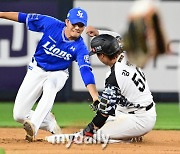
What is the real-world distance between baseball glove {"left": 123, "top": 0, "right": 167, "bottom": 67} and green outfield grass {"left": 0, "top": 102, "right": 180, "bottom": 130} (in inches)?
272

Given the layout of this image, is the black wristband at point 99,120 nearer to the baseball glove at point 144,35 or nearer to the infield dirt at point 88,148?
the infield dirt at point 88,148

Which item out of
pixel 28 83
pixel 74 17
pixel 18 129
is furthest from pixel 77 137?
pixel 18 129

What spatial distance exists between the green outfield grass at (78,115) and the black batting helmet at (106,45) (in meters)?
3.11

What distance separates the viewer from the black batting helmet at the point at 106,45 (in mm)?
4929

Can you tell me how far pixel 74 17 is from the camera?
555 cm

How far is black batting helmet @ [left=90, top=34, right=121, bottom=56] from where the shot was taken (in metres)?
4.93

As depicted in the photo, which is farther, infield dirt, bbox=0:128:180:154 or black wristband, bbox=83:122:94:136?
black wristband, bbox=83:122:94:136

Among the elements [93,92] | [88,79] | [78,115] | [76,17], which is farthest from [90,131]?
[78,115]

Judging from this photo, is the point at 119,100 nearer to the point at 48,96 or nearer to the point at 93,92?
the point at 93,92
